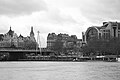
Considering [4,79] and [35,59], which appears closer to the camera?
[4,79]

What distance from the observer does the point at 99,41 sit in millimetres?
189125

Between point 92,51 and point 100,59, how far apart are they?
2619 centimetres

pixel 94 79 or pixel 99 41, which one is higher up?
pixel 99 41

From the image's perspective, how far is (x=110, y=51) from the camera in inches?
7185

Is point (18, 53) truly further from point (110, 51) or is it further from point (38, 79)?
point (38, 79)


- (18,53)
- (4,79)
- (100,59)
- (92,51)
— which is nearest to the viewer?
(4,79)

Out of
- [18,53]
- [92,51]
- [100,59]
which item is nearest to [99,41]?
[92,51]

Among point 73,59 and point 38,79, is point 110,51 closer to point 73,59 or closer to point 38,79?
point 73,59

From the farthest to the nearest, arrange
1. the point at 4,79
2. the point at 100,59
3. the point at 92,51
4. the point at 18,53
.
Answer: the point at 92,51 → the point at 18,53 → the point at 100,59 → the point at 4,79

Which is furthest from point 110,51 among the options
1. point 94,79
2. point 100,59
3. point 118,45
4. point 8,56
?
point 94,79

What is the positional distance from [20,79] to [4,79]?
279cm

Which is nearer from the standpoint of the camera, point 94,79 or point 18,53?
point 94,79

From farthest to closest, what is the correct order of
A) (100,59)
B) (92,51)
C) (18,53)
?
(92,51) → (18,53) → (100,59)

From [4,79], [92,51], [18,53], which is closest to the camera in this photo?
[4,79]
